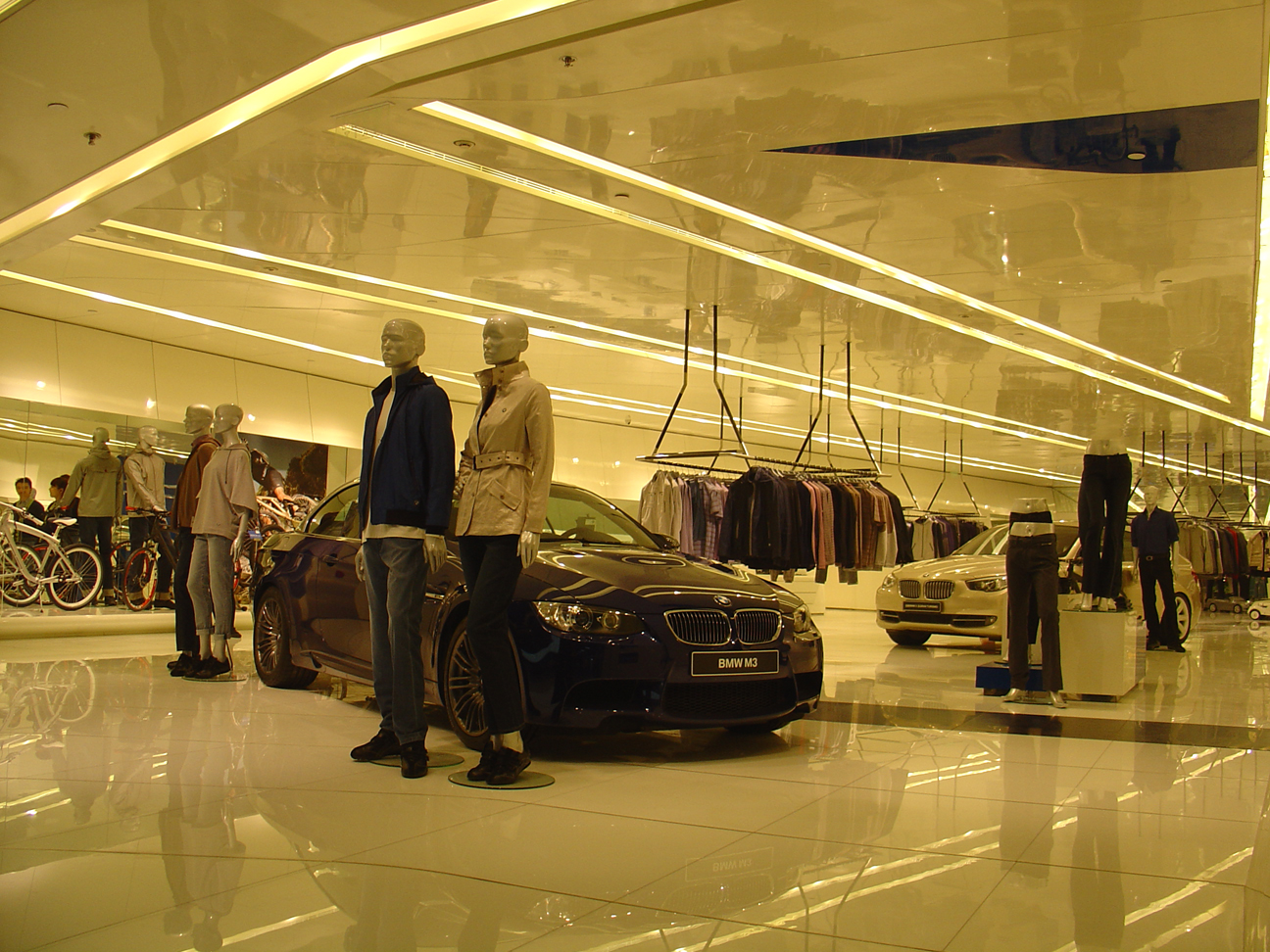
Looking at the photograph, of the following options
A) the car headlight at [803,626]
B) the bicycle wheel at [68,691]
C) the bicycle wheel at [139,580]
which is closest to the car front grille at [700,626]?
the car headlight at [803,626]

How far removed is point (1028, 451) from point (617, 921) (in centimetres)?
2094

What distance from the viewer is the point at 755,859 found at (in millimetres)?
2812

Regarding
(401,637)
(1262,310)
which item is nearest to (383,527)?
(401,637)

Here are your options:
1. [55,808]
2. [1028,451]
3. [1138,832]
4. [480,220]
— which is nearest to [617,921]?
[1138,832]

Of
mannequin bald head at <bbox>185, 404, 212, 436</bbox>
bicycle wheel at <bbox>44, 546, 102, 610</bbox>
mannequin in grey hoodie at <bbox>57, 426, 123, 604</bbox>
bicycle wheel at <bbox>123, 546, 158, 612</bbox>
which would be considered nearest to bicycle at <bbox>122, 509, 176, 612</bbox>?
bicycle wheel at <bbox>123, 546, 158, 612</bbox>

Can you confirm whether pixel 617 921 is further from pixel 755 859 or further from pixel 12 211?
pixel 12 211

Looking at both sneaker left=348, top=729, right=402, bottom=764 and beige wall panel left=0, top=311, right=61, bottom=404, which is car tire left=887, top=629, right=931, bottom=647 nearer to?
sneaker left=348, top=729, right=402, bottom=764

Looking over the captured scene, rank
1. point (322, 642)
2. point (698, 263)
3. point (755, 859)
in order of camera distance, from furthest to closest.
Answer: point (698, 263), point (322, 642), point (755, 859)

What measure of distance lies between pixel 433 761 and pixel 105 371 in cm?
1013

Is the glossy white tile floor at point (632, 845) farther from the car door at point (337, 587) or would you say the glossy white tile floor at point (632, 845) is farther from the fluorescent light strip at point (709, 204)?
the fluorescent light strip at point (709, 204)

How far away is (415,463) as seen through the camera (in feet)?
13.2

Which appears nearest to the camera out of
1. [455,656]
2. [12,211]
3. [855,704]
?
[455,656]

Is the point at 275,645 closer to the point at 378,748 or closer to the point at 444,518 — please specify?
the point at 378,748

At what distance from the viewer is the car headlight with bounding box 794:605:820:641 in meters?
4.65
